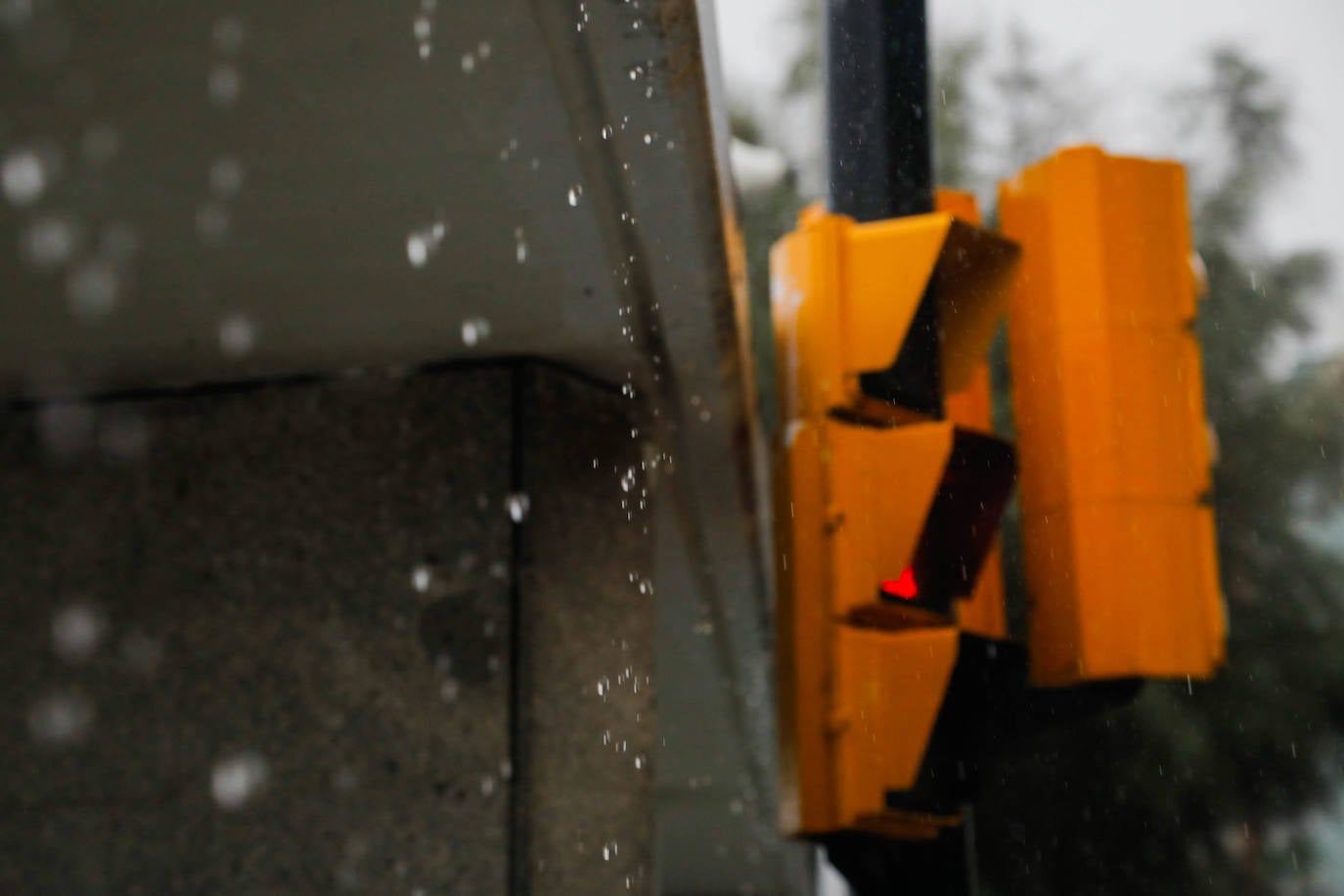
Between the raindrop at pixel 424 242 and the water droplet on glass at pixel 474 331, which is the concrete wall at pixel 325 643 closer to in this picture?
the water droplet on glass at pixel 474 331

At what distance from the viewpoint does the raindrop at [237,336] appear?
3.05 metres

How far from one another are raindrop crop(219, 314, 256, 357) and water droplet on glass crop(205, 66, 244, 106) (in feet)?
2.72

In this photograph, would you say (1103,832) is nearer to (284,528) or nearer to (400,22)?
(284,528)

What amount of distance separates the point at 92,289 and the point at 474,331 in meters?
0.75

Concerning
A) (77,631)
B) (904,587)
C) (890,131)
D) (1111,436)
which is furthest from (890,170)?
(77,631)

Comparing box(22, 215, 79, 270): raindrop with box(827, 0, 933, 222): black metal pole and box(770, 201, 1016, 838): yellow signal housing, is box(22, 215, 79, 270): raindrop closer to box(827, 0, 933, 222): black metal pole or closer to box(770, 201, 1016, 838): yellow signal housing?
box(770, 201, 1016, 838): yellow signal housing

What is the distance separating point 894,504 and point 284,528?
1301 millimetres

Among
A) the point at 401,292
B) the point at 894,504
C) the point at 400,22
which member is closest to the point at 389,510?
the point at 401,292

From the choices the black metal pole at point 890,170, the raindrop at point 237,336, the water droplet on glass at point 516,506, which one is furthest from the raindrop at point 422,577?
the black metal pole at point 890,170

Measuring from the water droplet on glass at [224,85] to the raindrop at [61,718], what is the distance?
1.48 meters

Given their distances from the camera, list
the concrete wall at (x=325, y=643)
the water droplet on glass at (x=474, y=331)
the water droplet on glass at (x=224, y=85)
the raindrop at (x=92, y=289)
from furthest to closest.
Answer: the water droplet on glass at (x=474, y=331)
the concrete wall at (x=325, y=643)
the raindrop at (x=92, y=289)
the water droplet on glass at (x=224, y=85)

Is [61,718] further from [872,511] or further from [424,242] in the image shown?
[872,511]

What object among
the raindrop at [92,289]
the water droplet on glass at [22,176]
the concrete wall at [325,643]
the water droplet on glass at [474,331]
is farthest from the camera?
the water droplet on glass at [474,331]

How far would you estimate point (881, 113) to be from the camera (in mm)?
3246
